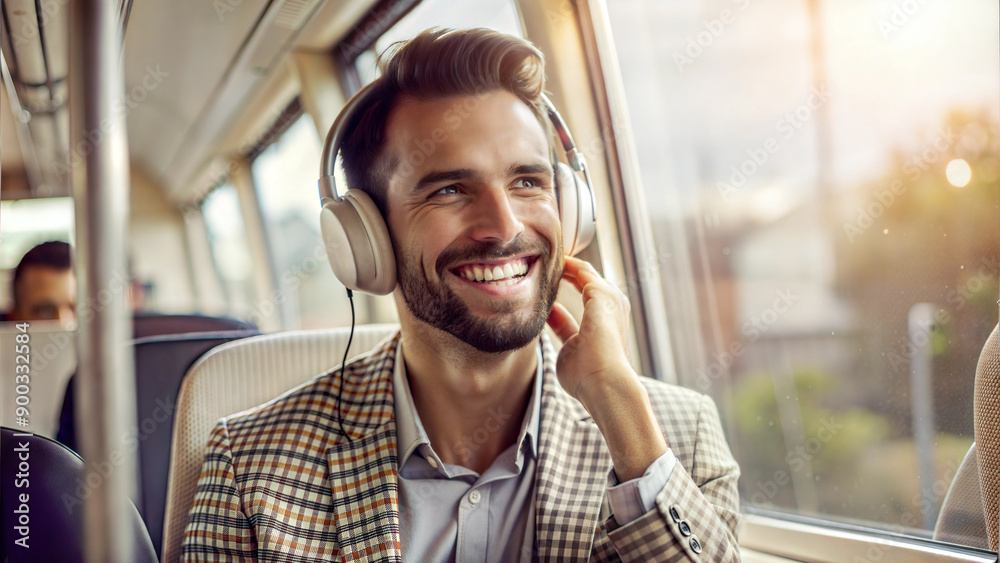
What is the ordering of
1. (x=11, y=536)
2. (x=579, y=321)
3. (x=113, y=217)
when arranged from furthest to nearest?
(x=579, y=321), (x=11, y=536), (x=113, y=217)

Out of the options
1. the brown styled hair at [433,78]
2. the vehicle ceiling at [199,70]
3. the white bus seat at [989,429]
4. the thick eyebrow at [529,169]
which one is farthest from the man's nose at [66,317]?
the white bus seat at [989,429]

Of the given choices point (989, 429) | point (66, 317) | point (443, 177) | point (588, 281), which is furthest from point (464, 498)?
point (989, 429)

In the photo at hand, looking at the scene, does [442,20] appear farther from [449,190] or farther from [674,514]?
[674,514]

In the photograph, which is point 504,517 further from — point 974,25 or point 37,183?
point 974,25

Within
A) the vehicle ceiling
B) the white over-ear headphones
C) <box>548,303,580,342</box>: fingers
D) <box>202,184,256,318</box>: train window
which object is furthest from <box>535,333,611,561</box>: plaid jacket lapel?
the vehicle ceiling

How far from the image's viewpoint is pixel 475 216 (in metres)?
0.96

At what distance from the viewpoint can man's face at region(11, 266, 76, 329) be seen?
2.76ft

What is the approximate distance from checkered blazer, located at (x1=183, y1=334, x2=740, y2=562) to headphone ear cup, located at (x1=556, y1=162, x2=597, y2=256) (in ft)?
0.95

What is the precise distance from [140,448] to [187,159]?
1.69ft

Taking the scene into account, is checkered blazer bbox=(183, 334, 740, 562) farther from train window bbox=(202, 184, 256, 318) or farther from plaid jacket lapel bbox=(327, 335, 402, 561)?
train window bbox=(202, 184, 256, 318)

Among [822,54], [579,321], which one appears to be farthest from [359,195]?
[822,54]

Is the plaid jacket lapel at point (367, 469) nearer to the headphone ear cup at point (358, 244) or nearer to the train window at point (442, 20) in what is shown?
the headphone ear cup at point (358, 244)

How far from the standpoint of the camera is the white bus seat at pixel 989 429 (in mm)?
840

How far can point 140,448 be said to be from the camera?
1.13 metres
